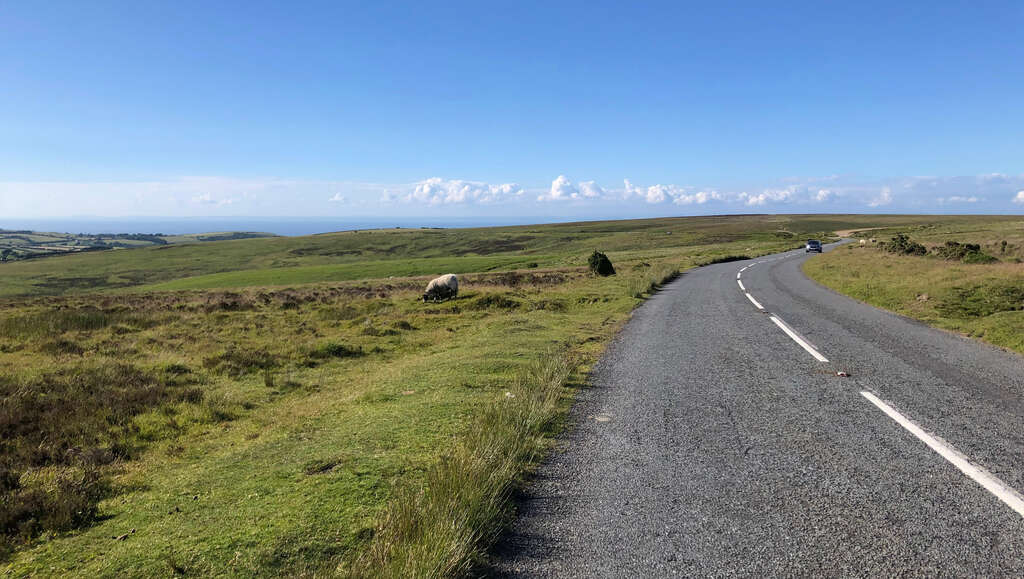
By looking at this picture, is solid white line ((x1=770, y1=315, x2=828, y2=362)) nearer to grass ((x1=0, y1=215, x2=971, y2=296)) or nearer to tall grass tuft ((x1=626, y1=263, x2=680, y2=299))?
tall grass tuft ((x1=626, y1=263, x2=680, y2=299))

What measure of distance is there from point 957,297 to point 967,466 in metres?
16.2

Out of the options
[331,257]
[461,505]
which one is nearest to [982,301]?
[461,505]

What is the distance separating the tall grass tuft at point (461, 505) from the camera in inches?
138

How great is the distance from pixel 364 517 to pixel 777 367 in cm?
797

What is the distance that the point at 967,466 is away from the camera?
5.00m

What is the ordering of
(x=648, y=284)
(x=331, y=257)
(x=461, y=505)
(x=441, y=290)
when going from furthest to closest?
(x=331, y=257) → (x=441, y=290) → (x=648, y=284) → (x=461, y=505)

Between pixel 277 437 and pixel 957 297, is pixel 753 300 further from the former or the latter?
pixel 277 437

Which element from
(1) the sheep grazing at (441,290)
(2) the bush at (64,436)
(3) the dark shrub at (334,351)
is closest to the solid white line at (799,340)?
(3) the dark shrub at (334,351)

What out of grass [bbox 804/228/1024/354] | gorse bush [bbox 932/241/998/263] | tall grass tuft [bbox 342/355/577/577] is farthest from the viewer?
gorse bush [bbox 932/241/998/263]

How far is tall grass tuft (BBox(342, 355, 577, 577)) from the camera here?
3516 millimetres

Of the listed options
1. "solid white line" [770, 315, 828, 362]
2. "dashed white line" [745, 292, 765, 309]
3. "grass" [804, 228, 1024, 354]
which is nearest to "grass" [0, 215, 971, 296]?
"grass" [804, 228, 1024, 354]

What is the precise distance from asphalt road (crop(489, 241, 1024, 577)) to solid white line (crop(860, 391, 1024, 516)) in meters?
0.02

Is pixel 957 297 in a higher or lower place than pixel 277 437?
higher

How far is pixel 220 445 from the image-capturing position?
7703mm
